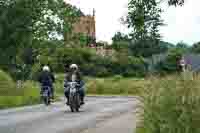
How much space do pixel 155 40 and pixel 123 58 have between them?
6845cm

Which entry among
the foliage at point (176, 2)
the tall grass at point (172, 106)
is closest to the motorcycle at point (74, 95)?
the tall grass at point (172, 106)

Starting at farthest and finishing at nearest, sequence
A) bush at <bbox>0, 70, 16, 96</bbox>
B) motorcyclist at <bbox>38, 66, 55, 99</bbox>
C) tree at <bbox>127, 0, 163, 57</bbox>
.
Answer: bush at <bbox>0, 70, 16, 96</bbox>, motorcyclist at <bbox>38, 66, 55, 99</bbox>, tree at <bbox>127, 0, 163, 57</bbox>

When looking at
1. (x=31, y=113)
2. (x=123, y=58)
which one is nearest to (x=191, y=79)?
(x=31, y=113)

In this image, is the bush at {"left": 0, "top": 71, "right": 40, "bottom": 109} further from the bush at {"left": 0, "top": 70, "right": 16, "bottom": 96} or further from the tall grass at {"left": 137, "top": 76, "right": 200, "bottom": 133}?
the tall grass at {"left": 137, "top": 76, "right": 200, "bottom": 133}

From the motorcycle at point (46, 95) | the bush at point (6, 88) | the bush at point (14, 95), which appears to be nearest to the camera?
the motorcycle at point (46, 95)

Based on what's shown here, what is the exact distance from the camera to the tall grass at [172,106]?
11195 millimetres

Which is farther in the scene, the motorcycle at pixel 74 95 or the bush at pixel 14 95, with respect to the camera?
the bush at pixel 14 95

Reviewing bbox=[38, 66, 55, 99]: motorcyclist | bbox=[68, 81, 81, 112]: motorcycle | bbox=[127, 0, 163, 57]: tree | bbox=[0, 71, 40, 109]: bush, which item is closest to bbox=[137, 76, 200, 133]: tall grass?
bbox=[127, 0, 163, 57]: tree

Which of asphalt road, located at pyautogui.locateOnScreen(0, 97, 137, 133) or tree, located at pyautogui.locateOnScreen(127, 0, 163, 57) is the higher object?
tree, located at pyautogui.locateOnScreen(127, 0, 163, 57)

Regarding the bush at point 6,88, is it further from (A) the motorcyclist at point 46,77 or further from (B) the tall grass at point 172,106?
(B) the tall grass at point 172,106

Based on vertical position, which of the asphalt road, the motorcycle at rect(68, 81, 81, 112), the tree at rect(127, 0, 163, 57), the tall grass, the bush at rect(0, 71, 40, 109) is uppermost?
the tree at rect(127, 0, 163, 57)

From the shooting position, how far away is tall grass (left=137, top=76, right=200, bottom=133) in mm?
11195

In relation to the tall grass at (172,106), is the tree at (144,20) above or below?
above

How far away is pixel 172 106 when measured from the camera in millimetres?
11500
